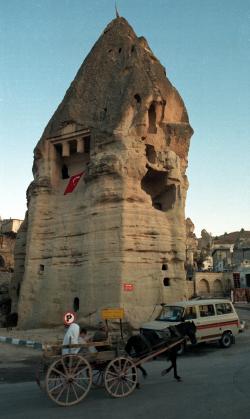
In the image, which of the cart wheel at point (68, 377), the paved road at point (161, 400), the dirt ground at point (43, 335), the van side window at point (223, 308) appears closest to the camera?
the paved road at point (161, 400)

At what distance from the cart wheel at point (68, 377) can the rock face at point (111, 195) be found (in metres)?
10.8

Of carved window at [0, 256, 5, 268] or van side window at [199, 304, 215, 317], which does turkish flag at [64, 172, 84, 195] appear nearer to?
van side window at [199, 304, 215, 317]

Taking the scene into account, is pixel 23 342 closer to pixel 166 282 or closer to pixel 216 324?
pixel 216 324

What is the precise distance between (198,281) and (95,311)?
3408 cm

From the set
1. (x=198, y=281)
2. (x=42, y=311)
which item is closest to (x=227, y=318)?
(x=42, y=311)

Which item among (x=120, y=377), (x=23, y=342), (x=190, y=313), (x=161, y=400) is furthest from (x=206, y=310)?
(x=161, y=400)

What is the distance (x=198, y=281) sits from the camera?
50438 mm

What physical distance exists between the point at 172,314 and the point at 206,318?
1211 millimetres

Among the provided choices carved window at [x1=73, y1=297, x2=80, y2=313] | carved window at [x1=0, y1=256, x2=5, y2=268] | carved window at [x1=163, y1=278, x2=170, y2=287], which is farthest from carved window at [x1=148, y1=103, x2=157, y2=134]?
carved window at [x1=0, y1=256, x2=5, y2=268]

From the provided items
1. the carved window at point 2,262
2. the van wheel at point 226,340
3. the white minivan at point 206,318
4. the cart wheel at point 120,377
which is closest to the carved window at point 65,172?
the white minivan at point 206,318

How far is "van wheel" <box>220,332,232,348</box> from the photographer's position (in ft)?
46.4

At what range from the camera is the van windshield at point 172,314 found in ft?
43.5

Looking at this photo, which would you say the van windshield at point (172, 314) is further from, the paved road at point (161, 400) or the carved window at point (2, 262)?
the carved window at point (2, 262)

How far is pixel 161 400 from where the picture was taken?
6.88 metres
